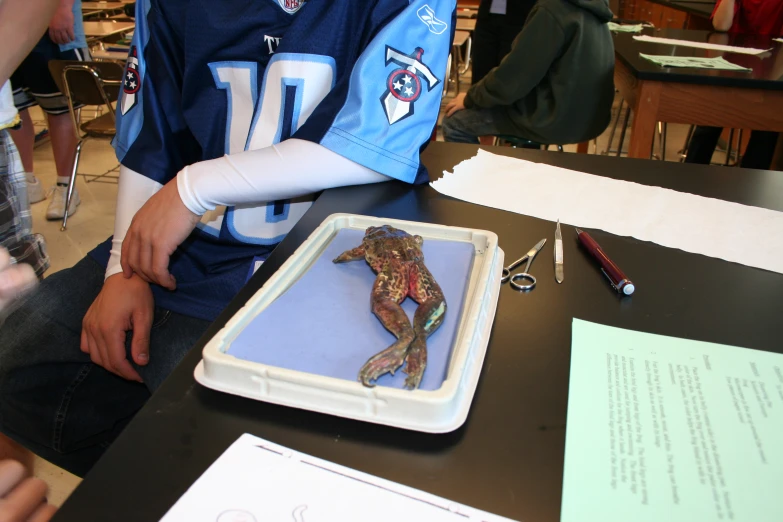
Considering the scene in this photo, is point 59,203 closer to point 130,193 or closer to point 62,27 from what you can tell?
point 62,27

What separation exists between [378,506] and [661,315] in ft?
1.14

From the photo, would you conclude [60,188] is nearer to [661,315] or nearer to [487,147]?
[487,147]

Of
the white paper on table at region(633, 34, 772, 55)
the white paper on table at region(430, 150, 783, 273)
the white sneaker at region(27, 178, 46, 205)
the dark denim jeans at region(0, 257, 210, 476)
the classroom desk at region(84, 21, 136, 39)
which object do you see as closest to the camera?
the white paper on table at region(430, 150, 783, 273)

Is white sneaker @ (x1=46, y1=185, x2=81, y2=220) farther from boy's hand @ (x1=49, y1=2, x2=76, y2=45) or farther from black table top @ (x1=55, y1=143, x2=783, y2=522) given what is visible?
black table top @ (x1=55, y1=143, x2=783, y2=522)

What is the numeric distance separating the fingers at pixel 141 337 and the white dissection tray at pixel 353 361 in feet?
1.06

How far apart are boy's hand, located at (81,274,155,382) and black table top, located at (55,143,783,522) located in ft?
0.88

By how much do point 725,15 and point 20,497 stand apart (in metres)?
3.52

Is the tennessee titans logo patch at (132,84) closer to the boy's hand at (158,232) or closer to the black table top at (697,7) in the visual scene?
the boy's hand at (158,232)

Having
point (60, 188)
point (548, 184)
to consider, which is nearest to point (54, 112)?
point (60, 188)

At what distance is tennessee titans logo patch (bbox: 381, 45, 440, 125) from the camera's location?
0.71 m

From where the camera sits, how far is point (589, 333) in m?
0.48

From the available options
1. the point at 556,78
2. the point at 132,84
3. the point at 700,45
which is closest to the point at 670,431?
the point at 132,84

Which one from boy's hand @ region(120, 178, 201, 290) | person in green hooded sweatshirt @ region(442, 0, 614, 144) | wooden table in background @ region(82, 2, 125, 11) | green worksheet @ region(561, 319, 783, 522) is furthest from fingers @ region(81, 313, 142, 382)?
wooden table in background @ region(82, 2, 125, 11)

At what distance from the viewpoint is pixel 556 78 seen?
6.38 feet
